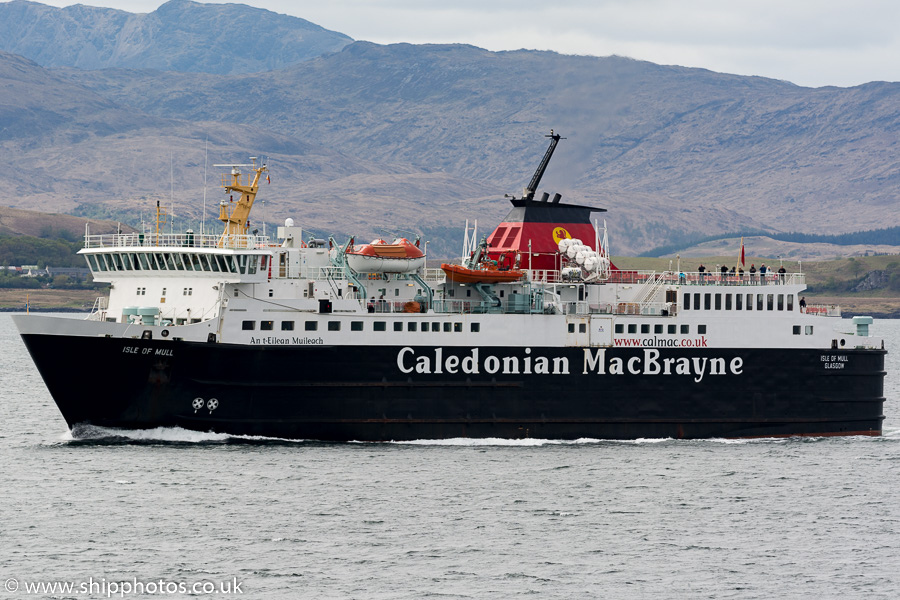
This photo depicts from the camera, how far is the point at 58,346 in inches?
1454

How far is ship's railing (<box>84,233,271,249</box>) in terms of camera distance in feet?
128

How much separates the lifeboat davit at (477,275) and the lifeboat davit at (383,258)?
118 cm

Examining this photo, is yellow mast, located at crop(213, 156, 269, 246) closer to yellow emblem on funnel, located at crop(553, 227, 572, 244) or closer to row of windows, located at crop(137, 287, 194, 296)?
row of windows, located at crop(137, 287, 194, 296)

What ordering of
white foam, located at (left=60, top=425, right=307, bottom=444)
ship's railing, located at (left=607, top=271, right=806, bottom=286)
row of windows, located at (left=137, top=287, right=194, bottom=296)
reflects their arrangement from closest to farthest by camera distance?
white foam, located at (left=60, top=425, right=307, bottom=444) → row of windows, located at (left=137, top=287, right=194, bottom=296) → ship's railing, located at (left=607, top=271, right=806, bottom=286)

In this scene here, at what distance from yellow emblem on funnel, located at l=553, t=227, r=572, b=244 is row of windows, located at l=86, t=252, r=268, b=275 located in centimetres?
1064

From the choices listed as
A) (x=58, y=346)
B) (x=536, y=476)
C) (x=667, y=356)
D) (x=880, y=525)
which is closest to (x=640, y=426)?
(x=667, y=356)

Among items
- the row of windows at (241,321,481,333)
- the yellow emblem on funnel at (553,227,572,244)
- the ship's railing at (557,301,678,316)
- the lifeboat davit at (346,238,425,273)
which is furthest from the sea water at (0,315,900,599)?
the yellow emblem on funnel at (553,227,572,244)

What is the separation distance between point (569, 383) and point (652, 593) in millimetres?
14790

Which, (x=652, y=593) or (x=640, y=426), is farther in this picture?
(x=640, y=426)

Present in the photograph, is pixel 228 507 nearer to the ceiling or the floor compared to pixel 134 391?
nearer to the floor

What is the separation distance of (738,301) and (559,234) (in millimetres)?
6468

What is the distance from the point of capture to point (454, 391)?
129 ft

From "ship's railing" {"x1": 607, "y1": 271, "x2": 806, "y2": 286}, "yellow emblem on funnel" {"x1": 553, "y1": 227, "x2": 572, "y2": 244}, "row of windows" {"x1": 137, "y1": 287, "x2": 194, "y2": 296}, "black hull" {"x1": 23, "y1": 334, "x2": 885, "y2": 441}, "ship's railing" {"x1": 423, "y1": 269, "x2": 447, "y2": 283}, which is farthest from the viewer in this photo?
"yellow emblem on funnel" {"x1": 553, "y1": 227, "x2": 572, "y2": 244}

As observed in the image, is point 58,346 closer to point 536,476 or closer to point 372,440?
point 372,440
